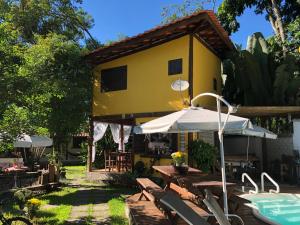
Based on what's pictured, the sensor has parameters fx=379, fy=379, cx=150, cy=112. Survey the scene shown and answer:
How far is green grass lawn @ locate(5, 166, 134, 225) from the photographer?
900 centimetres

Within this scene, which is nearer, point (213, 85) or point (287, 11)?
point (213, 85)

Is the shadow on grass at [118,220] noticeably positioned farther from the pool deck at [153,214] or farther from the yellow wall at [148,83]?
the yellow wall at [148,83]

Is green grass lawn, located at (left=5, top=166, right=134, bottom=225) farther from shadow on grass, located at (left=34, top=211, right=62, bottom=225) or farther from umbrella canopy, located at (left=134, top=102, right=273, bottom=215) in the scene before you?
umbrella canopy, located at (left=134, top=102, right=273, bottom=215)

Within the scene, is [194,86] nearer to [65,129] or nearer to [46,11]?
[65,129]

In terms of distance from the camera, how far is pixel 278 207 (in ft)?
35.7

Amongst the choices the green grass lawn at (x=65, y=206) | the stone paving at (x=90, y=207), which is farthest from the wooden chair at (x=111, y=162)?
the stone paving at (x=90, y=207)

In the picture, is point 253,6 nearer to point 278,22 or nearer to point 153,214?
point 278,22

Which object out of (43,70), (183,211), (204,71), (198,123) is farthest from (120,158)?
(183,211)

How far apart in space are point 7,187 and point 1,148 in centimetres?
648

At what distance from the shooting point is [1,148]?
8.48 m

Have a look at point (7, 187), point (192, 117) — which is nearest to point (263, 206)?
point (192, 117)

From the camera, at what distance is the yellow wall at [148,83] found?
1547 centimetres

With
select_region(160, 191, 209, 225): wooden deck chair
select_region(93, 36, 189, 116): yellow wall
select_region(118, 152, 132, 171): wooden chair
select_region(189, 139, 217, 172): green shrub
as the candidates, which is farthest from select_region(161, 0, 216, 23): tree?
select_region(160, 191, 209, 225): wooden deck chair

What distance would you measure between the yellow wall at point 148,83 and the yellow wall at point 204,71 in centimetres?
67
